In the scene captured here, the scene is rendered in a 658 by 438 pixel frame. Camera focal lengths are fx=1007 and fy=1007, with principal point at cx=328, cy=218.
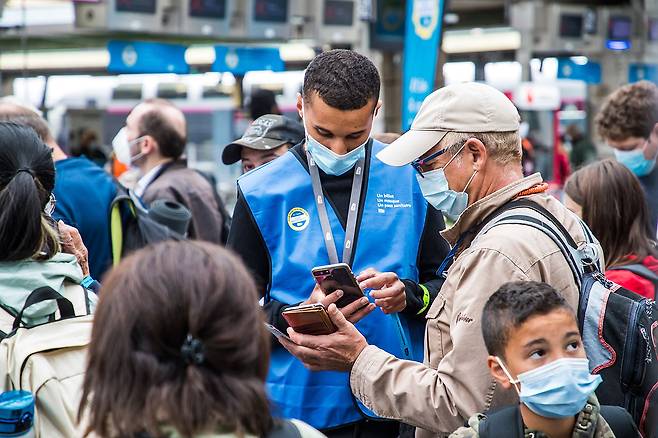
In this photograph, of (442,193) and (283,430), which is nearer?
(283,430)

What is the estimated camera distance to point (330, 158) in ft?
11.1

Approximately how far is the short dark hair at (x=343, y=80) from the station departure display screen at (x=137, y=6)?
11726mm

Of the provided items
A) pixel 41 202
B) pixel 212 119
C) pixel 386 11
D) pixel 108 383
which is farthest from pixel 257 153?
pixel 212 119

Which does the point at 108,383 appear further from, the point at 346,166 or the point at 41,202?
the point at 346,166

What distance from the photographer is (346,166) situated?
11.3 feet

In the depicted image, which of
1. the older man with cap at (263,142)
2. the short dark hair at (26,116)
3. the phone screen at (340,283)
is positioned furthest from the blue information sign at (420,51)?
the phone screen at (340,283)

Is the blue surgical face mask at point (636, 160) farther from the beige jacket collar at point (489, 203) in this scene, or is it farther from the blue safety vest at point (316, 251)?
the beige jacket collar at point (489, 203)

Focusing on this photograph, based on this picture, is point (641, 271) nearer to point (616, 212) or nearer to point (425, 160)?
point (616, 212)

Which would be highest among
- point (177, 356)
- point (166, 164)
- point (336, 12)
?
point (336, 12)

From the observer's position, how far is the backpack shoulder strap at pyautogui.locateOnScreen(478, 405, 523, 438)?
2510mm

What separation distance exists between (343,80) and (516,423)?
1.34 m

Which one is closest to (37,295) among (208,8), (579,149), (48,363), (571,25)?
(48,363)

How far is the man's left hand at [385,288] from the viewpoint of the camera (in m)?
3.13

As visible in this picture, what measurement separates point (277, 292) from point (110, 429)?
4.81 ft
